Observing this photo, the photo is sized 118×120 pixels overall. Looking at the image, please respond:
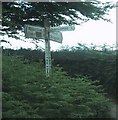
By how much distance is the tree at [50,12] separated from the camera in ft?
27.9

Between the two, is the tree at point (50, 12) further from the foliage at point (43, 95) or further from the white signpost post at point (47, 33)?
the foliage at point (43, 95)

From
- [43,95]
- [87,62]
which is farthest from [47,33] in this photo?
[43,95]

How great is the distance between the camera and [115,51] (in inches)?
360

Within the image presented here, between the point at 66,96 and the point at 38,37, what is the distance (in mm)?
1607

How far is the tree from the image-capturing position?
8516mm

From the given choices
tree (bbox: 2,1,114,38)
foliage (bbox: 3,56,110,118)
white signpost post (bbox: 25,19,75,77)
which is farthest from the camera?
tree (bbox: 2,1,114,38)

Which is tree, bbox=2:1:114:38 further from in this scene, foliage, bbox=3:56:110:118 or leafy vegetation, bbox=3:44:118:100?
foliage, bbox=3:56:110:118

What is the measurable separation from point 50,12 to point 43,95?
8.63ft

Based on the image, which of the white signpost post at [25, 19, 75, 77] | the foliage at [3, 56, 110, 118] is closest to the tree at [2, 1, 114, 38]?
the white signpost post at [25, 19, 75, 77]

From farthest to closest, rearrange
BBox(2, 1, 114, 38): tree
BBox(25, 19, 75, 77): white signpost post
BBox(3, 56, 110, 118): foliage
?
BBox(2, 1, 114, 38): tree
BBox(25, 19, 75, 77): white signpost post
BBox(3, 56, 110, 118): foliage

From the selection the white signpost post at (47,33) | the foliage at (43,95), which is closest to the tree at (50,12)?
the white signpost post at (47,33)

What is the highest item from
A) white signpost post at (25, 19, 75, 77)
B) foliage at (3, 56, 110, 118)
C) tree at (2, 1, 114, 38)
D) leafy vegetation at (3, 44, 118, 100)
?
tree at (2, 1, 114, 38)

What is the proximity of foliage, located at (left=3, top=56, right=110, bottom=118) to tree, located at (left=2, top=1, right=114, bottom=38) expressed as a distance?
3.09 ft

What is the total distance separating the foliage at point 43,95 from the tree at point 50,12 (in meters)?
0.94
